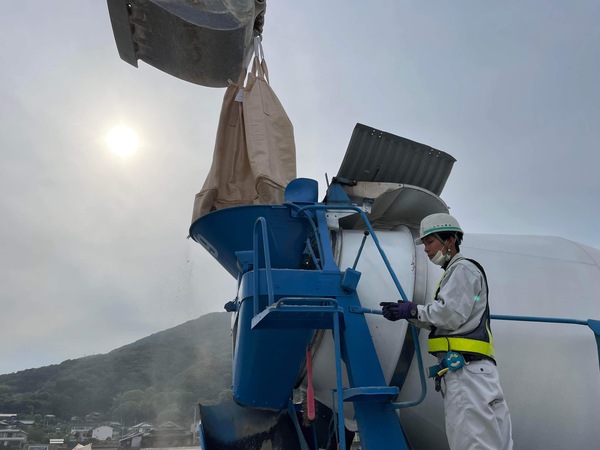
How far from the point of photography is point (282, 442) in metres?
4.44

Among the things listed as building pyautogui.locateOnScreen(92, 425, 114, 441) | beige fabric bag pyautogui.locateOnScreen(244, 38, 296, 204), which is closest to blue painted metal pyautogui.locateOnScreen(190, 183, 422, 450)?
beige fabric bag pyautogui.locateOnScreen(244, 38, 296, 204)

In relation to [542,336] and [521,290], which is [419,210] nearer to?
[521,290]

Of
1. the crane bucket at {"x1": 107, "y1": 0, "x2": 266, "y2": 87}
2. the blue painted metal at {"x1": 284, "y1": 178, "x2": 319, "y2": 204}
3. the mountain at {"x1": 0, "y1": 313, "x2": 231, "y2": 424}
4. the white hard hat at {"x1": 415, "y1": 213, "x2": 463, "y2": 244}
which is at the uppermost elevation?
the mountain at {"x1": 0, "y1": 313, "x2": 231, "y2": 424}

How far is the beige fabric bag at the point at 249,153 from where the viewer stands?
4977mm

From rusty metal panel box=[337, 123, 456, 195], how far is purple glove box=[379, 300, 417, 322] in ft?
6.41

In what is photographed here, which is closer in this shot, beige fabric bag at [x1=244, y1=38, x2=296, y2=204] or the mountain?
beige fabric bag at [x1=244, y1=38, x2=296, y2=204]

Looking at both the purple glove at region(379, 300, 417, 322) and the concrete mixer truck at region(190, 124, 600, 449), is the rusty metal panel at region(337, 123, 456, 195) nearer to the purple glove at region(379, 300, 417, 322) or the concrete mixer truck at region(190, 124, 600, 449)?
the concrete mixer truck at region(190, 124, 600, 449)

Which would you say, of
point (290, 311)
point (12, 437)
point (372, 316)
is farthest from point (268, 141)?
point (12, 437)

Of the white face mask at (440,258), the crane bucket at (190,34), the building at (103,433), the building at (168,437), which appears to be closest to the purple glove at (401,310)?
the white face mask at (440,258)

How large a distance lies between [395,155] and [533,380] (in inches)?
96.5

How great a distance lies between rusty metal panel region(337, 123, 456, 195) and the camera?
483cm

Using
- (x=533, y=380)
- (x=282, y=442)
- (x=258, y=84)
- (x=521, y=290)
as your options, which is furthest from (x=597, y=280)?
(x=258, y=84)

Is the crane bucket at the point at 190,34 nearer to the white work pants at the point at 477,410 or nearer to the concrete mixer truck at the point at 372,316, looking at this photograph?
the concrete mixer truck at the point at 372,316

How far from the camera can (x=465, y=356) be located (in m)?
2.94
